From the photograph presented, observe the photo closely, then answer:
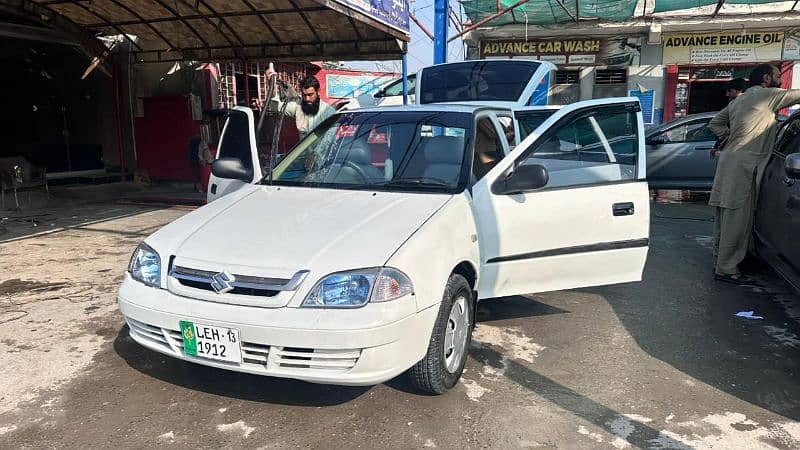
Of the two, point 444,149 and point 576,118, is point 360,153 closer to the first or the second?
point 444,149

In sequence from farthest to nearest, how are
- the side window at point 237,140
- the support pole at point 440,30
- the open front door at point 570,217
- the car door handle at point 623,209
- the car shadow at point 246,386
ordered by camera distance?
→ the support pole at point 440,30 < the side window at point 237,140 < the car door handle at point 623,209 < the open front door at point 570,217 < the car shadow at point 246,386

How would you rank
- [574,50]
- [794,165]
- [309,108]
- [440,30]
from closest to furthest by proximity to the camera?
[794,165] → [309,108] → [440,30] → [574,50]

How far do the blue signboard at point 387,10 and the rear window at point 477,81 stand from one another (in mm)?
1023

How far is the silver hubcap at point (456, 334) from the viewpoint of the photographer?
10.7 feet

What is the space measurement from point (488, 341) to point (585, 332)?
76 cm

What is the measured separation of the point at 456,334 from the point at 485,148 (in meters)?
1.40

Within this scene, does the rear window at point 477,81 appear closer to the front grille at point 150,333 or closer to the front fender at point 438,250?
the front fender at point 438,250

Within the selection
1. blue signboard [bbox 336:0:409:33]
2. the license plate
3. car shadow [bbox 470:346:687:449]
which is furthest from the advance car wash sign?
the license plate

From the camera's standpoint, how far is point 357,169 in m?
3.98

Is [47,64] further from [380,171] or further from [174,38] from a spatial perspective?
[380,171]

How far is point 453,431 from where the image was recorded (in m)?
2.93

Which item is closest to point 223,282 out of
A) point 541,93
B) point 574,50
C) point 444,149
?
point 444,149

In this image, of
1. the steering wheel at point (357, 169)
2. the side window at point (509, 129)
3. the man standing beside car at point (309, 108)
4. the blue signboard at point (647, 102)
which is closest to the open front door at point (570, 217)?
the side window at point (509, 129)

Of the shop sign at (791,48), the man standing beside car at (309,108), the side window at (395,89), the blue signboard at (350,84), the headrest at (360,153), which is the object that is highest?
the shop sign at (791,48)
